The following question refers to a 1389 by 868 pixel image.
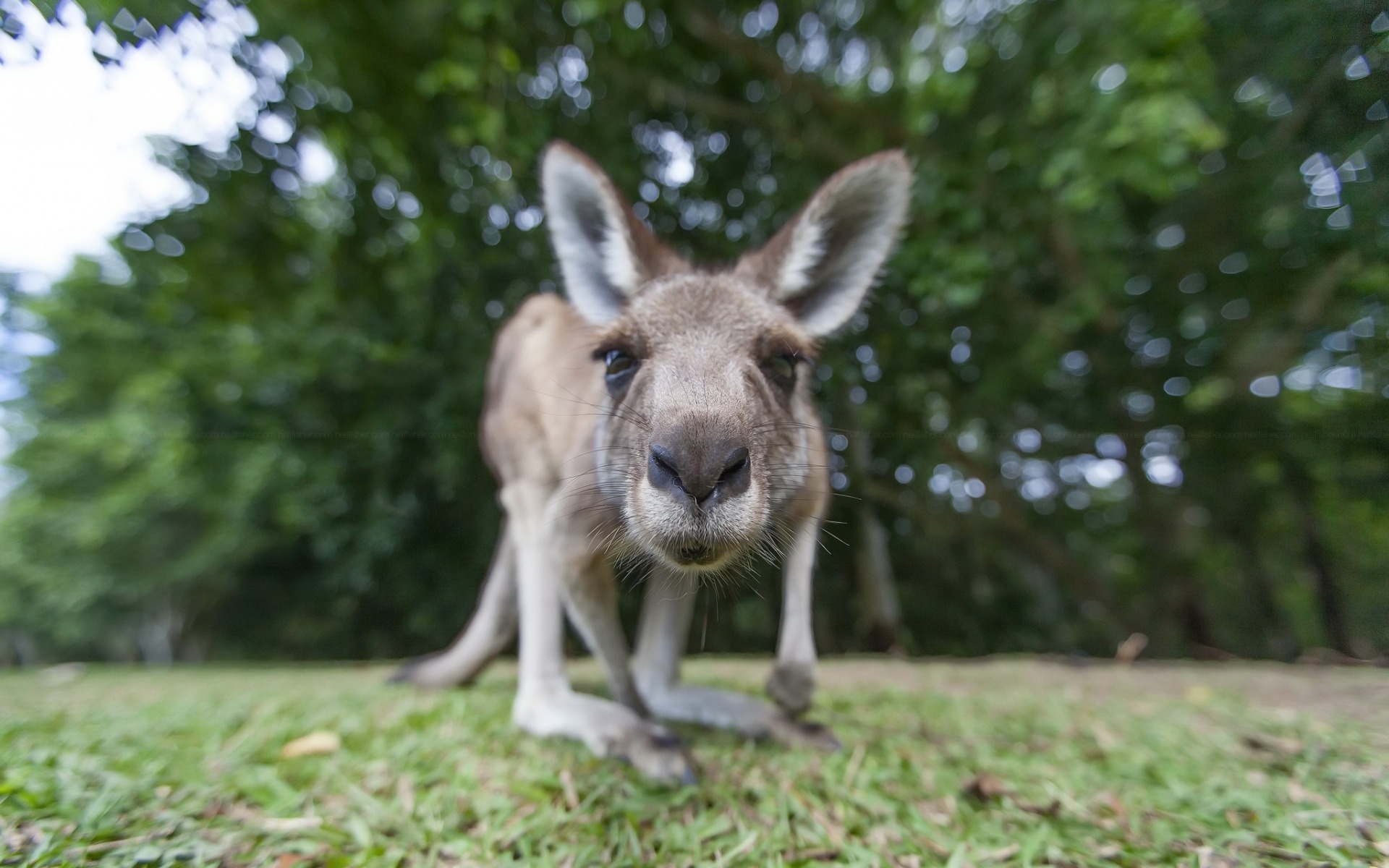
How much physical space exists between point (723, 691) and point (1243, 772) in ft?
5.50

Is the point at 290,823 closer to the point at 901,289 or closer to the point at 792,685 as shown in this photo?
the point at 792,685

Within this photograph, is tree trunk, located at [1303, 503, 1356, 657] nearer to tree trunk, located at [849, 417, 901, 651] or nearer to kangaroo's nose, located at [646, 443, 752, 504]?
tree trunk, located at [849, 417, 901, 651]

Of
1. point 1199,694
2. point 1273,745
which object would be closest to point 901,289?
point 1273,745

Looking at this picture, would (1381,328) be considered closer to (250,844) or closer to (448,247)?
(250,844)

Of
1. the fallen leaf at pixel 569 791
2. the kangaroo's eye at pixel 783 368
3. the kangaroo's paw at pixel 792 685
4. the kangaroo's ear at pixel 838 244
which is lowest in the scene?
the fallen leaf at pixel 569 791

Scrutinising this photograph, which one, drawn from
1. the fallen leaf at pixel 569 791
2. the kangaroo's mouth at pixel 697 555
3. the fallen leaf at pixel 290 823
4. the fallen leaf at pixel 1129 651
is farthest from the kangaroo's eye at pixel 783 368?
the fallen leaf at pixel 1129 651

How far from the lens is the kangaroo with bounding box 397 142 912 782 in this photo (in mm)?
1491

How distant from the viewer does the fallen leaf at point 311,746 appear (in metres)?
2.05

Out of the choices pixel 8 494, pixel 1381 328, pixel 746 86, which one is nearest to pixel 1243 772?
pixel 1381 328

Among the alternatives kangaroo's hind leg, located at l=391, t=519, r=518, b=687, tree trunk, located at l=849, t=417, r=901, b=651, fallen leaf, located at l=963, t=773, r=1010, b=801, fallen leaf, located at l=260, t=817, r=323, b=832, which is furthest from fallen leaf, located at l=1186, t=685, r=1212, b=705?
fallen leaf, located at l=260, t=817, r=323, b=832

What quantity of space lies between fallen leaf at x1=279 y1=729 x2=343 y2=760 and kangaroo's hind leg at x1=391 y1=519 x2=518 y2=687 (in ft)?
3.32

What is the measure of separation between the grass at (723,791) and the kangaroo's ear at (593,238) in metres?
1.44

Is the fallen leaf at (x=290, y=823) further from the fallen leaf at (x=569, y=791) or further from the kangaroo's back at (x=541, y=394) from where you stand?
the kangaroo's back at (x=541, y=394)

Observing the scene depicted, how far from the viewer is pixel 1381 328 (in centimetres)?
184
